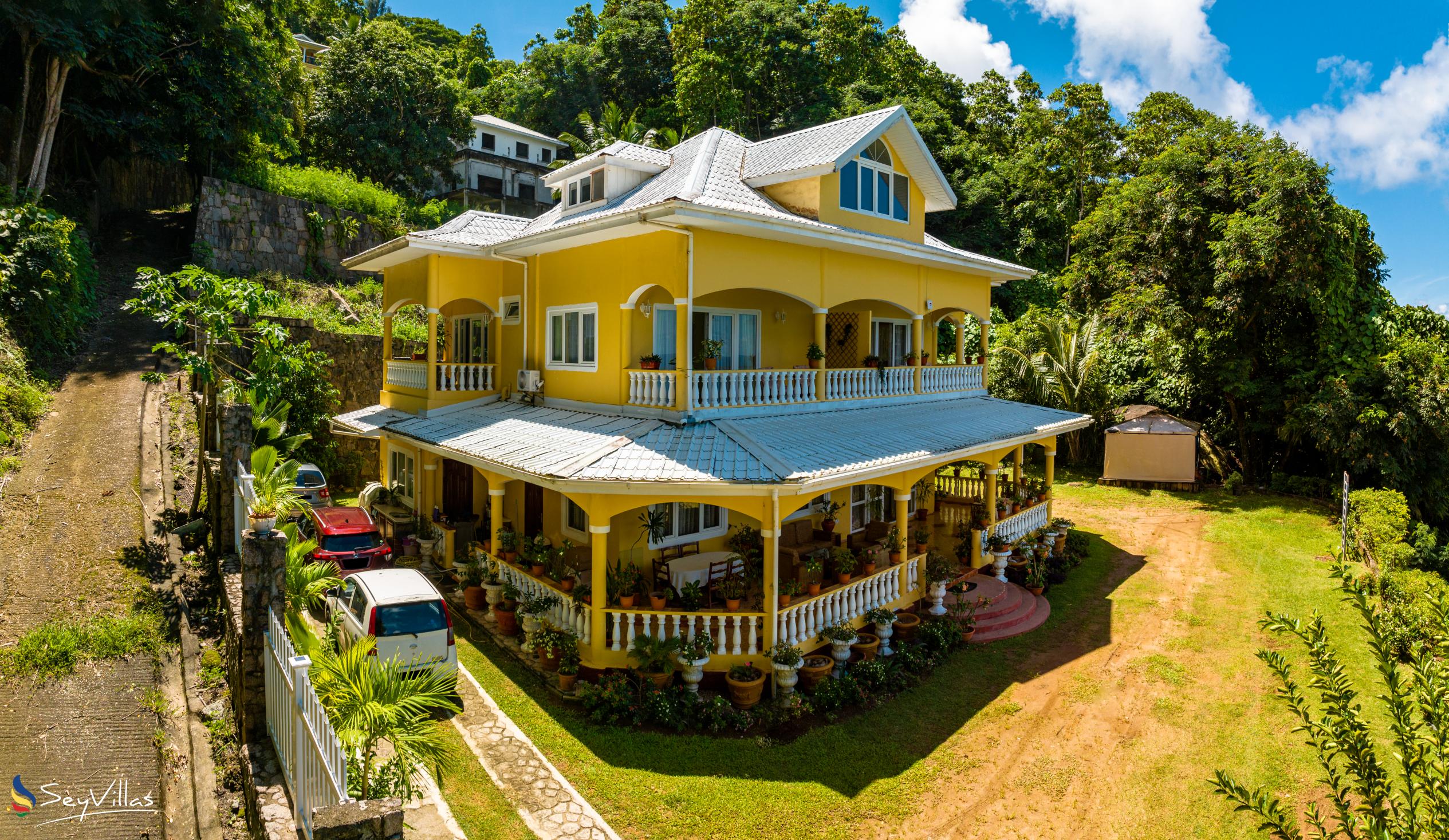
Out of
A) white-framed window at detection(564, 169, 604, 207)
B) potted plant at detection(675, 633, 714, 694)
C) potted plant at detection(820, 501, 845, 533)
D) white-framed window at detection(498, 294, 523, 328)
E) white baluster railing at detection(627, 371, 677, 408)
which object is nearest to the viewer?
potted plant at detection(675, 633, 714, 694)

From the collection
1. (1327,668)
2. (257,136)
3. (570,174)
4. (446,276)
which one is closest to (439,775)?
(1327,668)

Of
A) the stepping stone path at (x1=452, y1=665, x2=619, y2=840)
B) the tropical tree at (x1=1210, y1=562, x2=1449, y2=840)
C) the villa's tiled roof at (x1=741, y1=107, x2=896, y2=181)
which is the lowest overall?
the stepping stone path at (x1=452, y1=665, x2=619, y2=840)

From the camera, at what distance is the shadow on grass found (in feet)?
31.7

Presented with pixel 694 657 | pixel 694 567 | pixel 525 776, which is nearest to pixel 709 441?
pixel 694 567

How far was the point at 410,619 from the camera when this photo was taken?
427 inches

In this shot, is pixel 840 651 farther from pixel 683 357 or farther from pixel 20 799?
pixel 20 799

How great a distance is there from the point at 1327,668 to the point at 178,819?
402 inches

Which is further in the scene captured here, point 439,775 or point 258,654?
point 258,654

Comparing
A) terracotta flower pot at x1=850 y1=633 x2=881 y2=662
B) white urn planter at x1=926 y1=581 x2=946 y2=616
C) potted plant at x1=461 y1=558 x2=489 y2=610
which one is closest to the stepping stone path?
potted plant at x1=461 y1=558 x2=489 y2=610

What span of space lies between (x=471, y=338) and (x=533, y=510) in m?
6.14

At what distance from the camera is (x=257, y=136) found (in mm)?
35312

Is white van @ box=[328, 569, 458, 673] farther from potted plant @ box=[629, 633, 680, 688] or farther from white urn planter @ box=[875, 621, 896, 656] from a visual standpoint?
white urn planter @ box=[875, 621, 896, 656]

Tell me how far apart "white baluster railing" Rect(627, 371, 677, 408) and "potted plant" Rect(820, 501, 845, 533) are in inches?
213

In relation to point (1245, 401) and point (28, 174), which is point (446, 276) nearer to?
point (28, 174)
